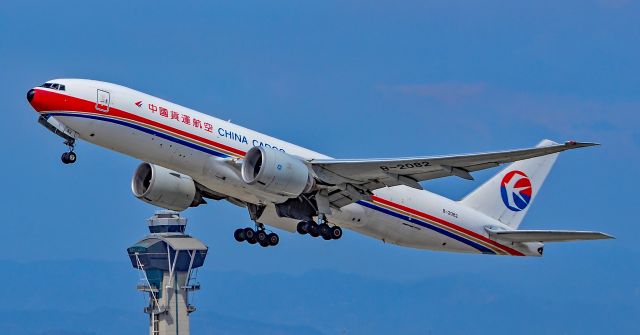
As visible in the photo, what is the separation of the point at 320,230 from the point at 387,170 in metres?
4.11

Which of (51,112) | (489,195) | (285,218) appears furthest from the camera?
(489,195)

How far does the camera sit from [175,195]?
185 ft

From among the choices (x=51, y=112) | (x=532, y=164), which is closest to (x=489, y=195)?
(x=532, y=164)

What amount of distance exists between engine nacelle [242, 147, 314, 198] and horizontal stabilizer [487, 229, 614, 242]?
454 inches

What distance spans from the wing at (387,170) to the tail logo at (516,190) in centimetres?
992

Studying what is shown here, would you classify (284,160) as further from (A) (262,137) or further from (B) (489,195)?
(B) (489,195)

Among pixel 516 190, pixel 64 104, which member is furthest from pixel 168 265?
pixel 64 104

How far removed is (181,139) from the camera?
5081cm

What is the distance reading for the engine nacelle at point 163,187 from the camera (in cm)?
5594

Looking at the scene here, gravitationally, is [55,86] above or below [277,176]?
above

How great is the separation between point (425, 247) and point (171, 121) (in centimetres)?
1400

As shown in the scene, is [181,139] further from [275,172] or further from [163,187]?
[163,187]

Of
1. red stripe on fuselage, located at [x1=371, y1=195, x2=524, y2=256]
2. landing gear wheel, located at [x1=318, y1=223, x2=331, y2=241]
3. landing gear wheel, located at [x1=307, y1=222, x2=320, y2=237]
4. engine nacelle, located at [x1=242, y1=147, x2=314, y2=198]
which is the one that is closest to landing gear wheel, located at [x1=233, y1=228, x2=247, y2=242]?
landing gear wheel, located at [x1=307, y1=222, x2=320, y2=237]

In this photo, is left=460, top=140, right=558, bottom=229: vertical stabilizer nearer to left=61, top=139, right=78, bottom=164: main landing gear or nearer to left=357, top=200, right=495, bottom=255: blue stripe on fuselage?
left=357, top=200, right=495, bottom=255: blue stripe on fuselage
